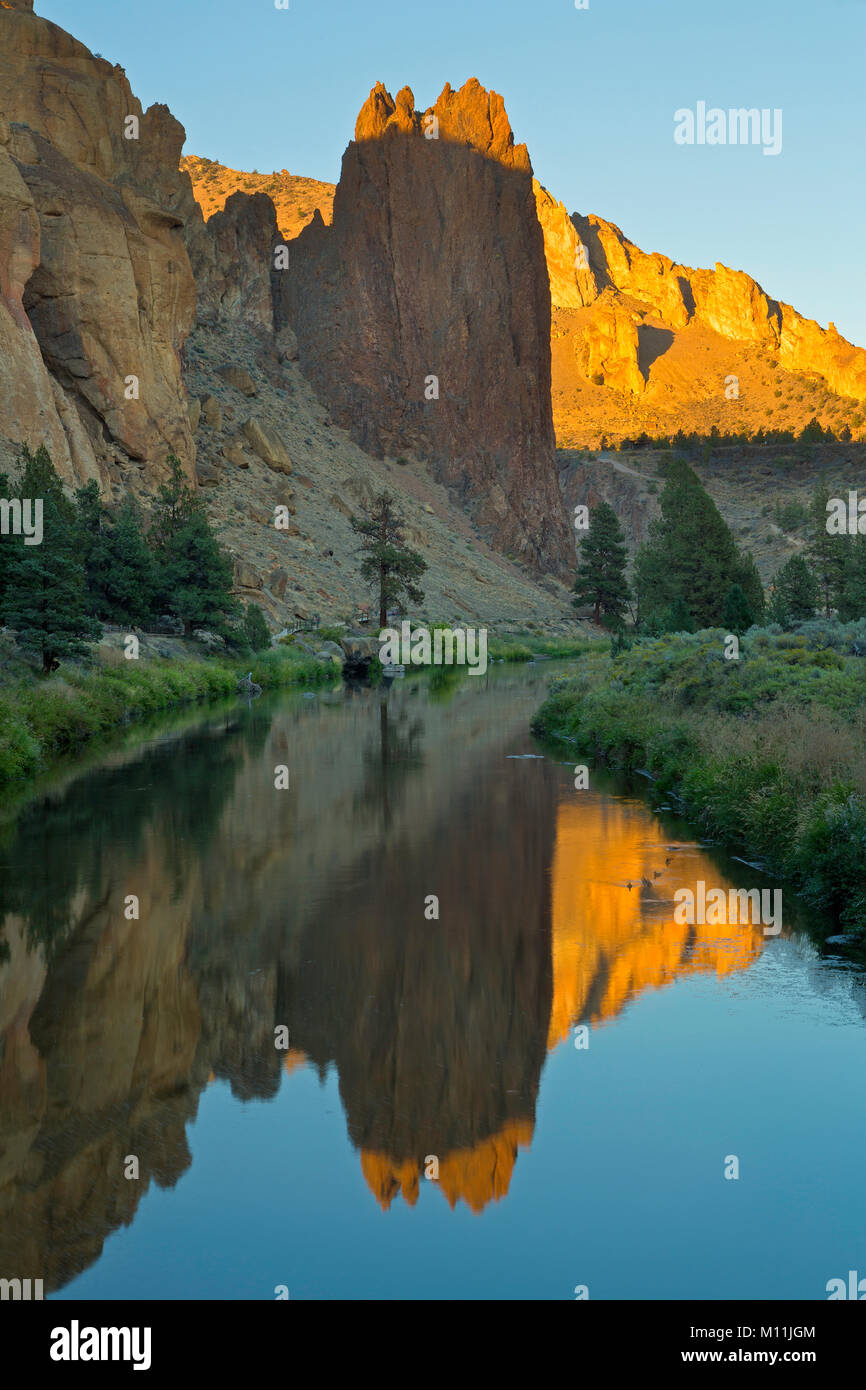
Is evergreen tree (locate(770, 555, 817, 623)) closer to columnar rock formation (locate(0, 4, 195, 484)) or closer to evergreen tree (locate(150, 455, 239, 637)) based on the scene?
evergreen tree (locate(150, 455, 239, 637))

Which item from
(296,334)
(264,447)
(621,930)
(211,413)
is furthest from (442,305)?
(621,930)

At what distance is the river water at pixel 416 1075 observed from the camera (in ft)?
21.9

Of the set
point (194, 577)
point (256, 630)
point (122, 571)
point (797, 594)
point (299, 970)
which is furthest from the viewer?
point (256, 630)

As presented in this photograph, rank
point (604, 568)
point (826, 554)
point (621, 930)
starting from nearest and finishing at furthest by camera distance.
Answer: point (621, 930) → point (826, 554) → point (604, 568)

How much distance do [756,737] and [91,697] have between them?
64.8 ft

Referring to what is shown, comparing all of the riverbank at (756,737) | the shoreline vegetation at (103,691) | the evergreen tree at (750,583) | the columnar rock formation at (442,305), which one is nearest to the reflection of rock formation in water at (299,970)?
the riverbank at (756,737)

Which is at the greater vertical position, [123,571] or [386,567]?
[386,567]

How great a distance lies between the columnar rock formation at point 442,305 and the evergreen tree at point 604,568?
47.6 feet

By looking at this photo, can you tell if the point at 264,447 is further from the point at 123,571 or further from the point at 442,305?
the point at 123,571

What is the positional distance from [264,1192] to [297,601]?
209 ft

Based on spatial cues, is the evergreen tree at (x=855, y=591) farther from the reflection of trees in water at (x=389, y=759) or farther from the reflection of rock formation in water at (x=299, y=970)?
the reflection of rock formation in water at (x=299, y=970)

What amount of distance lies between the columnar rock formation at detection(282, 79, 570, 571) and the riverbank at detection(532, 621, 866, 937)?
7809 centimetres

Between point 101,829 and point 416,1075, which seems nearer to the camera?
point 416,1075

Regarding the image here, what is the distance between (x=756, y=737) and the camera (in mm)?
19016
